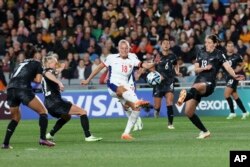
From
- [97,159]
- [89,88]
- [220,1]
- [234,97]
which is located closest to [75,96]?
[89,88]

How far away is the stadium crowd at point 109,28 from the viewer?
1168 inches

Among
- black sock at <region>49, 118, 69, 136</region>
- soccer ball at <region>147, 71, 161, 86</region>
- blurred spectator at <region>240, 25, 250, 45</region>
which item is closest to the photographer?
black sock at <region>49, 118, 69, 136</region>

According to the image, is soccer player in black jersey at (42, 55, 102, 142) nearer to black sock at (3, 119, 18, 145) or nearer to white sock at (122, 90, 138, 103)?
white sock at (122, 90, 138, 103)

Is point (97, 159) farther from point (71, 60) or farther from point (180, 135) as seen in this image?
point (71, 60)

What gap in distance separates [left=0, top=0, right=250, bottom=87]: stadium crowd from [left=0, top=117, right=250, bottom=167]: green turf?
7.71m

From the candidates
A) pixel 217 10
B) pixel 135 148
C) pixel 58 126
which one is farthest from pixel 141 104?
pixel 217 10

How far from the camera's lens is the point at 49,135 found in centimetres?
1759

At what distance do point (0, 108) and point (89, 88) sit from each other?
10.2 feet

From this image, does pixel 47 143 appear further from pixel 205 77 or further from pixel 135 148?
pixel 205 77

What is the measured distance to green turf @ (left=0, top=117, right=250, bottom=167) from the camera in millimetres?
12930

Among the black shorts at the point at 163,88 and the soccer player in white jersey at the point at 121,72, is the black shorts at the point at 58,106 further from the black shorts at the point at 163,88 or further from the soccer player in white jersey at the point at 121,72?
the black shorts at the point at 163,88

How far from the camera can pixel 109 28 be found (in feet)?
103

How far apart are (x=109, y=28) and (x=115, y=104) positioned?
449cm

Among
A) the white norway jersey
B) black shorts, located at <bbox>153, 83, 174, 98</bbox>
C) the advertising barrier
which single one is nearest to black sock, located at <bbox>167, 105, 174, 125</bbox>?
black shorts, located at <bbox>153, 83, 174, 98</bbox>
